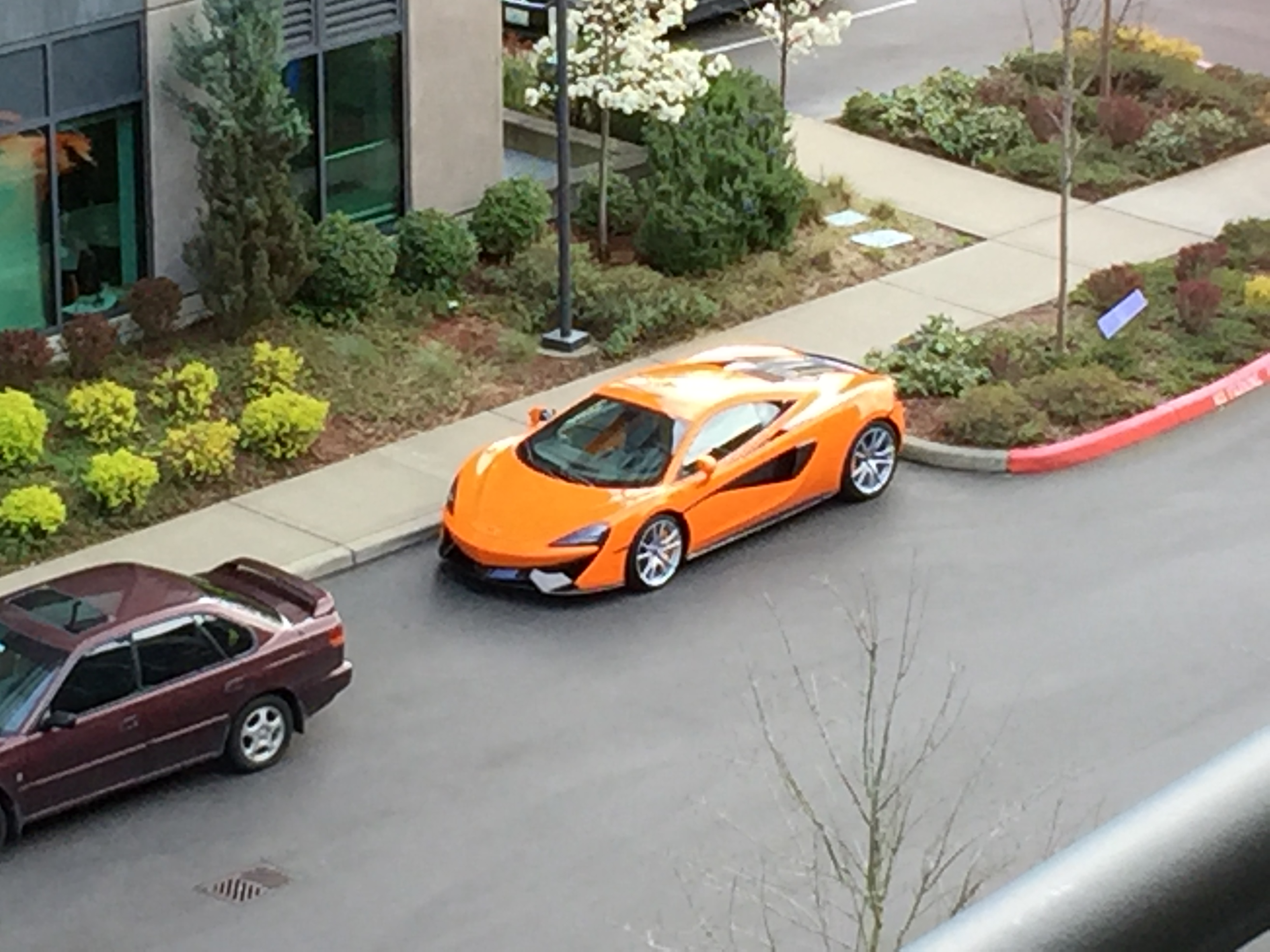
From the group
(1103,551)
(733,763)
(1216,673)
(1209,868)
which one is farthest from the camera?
(1103,551)

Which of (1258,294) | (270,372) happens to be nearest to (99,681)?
(270,372)

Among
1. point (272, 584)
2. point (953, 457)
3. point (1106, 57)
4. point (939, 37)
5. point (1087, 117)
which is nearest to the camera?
point (272, 584)

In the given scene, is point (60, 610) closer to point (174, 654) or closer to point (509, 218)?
point (174, 654)

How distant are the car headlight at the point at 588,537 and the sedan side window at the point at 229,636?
2.95 m

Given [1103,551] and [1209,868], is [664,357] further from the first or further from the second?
[1209,868]

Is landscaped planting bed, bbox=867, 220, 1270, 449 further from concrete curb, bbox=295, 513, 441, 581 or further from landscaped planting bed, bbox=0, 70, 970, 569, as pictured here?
concrete curb, bbox=295, 513, 441, 581

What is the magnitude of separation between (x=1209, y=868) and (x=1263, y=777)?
66mm

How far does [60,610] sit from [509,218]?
388 inches

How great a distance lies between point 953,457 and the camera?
18234 mm

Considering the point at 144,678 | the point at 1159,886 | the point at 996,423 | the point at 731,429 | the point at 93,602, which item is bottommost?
the point at 996,423

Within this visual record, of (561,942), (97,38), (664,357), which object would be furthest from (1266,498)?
(97,38)

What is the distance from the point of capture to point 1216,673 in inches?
580

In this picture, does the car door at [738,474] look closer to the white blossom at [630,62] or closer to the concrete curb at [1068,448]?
the concrete curb at [1068,448]

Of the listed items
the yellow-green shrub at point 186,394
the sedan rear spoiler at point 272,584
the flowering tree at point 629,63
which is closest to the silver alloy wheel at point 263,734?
the sedan rear spoiler at point 272,584
